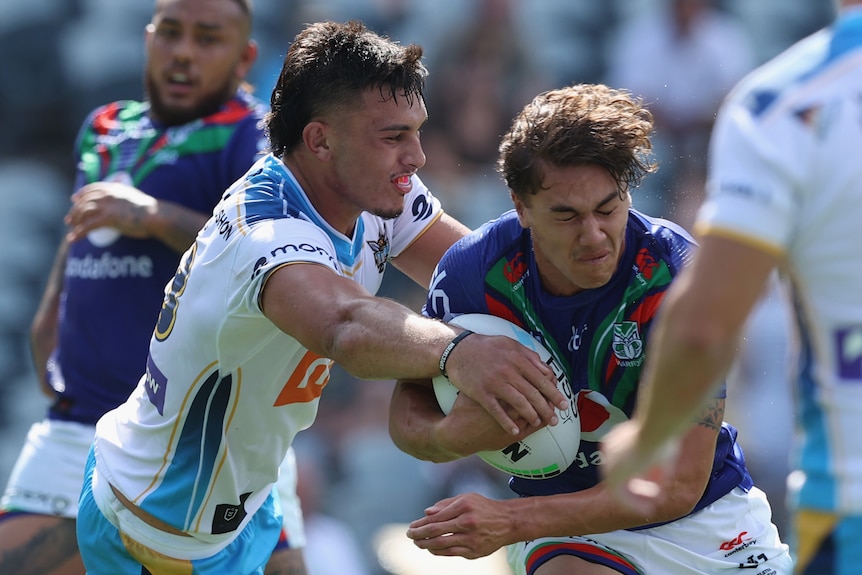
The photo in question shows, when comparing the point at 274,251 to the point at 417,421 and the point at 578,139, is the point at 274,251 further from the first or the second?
the point at 578,139

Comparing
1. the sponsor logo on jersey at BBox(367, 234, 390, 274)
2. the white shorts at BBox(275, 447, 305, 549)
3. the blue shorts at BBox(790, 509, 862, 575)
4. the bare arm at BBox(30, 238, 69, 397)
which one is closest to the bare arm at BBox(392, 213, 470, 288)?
the sponsor logo on jersey at BBox(367, 234, 390, 274)

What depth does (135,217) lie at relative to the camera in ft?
16.7

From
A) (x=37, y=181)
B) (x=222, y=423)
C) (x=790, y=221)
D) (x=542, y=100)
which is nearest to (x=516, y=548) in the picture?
(x=222, y=423)

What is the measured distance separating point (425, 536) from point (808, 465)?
4.17 feet

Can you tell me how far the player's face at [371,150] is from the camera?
386cm

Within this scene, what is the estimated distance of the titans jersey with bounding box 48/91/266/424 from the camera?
5.21 metres

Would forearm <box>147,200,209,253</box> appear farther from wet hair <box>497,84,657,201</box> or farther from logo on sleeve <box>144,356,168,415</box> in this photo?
wet hair <box>497,84,657,201</box>

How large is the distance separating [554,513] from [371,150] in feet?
4.08

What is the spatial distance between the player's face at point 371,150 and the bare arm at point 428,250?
60 centimetres

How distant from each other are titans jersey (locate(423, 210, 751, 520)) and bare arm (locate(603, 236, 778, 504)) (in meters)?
1.12

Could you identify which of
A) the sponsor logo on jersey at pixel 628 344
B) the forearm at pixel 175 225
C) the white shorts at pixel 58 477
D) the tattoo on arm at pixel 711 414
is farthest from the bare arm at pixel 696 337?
the forearm at pixel 175 225

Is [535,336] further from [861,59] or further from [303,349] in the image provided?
[861,59]

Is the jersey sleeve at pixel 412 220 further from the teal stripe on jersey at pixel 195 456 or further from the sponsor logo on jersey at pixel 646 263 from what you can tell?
the sponsor logo on jersey at pixel 646 263

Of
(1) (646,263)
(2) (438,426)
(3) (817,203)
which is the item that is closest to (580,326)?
(1) (646,263)
